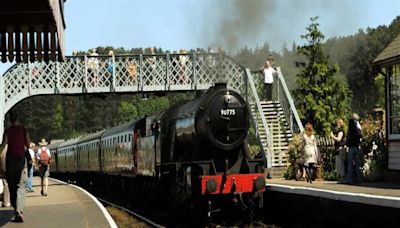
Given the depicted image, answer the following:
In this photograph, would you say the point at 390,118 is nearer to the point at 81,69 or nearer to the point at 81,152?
the point at 81,69

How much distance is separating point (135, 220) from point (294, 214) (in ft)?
14.0

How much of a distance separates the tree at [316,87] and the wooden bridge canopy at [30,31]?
27198 millimetres

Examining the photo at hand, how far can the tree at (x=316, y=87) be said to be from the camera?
122 feet

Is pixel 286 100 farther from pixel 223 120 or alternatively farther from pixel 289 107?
pixel 223 120

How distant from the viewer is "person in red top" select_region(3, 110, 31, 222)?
33.9 ft

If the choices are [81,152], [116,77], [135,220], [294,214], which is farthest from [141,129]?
[81,152]

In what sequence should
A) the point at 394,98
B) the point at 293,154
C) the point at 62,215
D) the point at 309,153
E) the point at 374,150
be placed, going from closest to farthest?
1. the point at 62,215
2. the point at 394,98
3. the point at 309,153
4. the point at 374,150
5. the point at 293,154

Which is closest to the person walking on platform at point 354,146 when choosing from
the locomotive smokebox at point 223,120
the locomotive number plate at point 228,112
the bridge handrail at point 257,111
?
the locomotive smokebox at point 223,120

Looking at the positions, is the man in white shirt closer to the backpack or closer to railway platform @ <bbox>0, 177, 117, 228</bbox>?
the backpack

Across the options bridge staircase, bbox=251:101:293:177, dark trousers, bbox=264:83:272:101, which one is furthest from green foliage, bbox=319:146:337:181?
dark trousers, bbox=264:83:272:101

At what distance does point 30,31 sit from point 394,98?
9.48 meters

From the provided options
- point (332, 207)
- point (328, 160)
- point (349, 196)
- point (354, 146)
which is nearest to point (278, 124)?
point (328, 160)

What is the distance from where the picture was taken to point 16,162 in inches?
408

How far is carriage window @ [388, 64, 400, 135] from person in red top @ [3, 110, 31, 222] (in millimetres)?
9272
